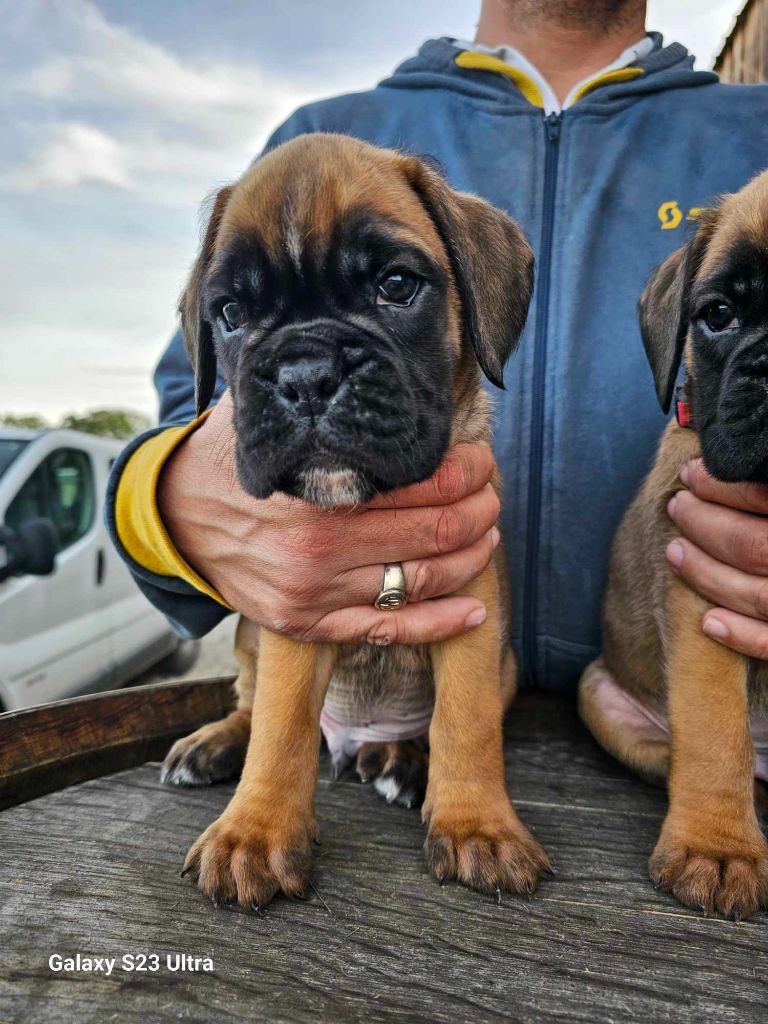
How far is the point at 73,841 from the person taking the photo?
1937mm

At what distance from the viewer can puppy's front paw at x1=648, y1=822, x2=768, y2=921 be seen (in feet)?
5.64

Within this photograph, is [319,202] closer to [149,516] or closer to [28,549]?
[149,516]

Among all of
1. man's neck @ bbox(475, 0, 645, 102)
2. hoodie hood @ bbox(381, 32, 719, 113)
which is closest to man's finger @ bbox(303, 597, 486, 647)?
hoodie hood @ bbox(381, 32, 719, 113)

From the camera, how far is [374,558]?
2.21m

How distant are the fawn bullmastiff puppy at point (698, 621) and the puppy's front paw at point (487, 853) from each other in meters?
0.30

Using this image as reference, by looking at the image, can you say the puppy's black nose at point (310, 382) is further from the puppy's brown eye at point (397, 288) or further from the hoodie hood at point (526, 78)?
the hoodie hood at point (526, 78)

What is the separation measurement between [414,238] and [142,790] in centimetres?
172

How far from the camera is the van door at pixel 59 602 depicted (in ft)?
20.4

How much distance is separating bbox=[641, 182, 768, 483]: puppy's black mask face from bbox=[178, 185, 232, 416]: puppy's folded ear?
136 cm

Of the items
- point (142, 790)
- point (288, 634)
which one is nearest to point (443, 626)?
point (288, 634)

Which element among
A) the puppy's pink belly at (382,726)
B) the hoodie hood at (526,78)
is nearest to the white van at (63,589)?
the hoodie hood at (526,78)

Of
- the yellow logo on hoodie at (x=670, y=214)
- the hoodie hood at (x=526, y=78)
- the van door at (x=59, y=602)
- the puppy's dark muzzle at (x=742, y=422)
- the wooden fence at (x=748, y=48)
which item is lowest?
the van door at (x=59, y=602)

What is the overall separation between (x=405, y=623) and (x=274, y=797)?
56 centimetres

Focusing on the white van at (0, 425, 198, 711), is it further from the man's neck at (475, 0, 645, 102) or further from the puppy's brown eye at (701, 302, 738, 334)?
the puppy's brown eye at (701, 302, 738, 334)
